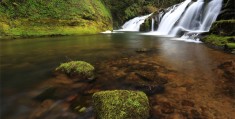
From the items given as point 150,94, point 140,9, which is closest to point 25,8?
point 150,94

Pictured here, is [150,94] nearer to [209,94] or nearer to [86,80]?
[209,94]

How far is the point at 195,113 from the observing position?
3539mm

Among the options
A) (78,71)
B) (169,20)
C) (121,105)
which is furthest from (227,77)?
(169,20)

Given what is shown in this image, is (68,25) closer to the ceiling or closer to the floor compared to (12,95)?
closer to the ceiling

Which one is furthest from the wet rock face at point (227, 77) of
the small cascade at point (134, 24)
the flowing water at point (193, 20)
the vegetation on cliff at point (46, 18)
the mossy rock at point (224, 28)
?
the small cascade at point (134, 24)

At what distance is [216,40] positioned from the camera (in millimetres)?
11211

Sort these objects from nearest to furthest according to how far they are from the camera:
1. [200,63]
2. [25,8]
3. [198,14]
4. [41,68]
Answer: [41,68] → [200,63] → [198,14] → [25,8]

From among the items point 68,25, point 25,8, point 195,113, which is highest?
point 25,8

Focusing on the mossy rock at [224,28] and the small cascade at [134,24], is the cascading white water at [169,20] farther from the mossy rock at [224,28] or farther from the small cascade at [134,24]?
the mossy rock at [224,28]

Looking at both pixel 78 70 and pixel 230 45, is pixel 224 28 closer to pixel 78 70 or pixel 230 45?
pixel 230 45

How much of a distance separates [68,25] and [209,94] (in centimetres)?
1911

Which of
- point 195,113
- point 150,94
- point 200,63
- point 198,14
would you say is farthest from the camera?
point 198,14

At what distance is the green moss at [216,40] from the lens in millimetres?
10500

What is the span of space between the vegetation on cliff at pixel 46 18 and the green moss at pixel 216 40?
44.3ft
